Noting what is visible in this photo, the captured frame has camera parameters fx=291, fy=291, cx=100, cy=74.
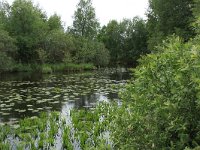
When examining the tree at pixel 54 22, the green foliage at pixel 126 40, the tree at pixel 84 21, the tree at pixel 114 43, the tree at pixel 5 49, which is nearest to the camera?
the tree at pixel 5 49

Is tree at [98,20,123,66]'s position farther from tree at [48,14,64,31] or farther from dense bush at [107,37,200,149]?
dense bush at [107,37,200,149]

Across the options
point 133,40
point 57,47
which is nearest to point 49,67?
point 57,47

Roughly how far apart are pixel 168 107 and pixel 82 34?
203 ft

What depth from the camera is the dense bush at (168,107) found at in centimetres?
430

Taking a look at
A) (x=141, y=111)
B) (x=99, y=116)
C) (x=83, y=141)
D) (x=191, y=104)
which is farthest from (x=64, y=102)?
(x=191, y=104)

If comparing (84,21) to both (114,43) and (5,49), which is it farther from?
(5,49)

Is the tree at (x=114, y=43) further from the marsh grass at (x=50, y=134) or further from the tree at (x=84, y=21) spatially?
the marsh grass at (x=50, y=134)

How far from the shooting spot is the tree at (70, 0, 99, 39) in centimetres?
6488

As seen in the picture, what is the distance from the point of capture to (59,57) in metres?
50.6

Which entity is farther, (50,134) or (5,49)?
(5,49)

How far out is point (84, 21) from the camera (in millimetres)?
64875

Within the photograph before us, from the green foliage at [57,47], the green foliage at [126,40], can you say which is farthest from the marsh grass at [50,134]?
the green foliage at [126,40]

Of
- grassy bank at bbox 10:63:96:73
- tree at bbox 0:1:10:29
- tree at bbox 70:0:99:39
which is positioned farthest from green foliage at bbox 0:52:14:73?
tree at bbox 70:0:99:39

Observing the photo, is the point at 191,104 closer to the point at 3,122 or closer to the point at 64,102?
the point at 3,122
